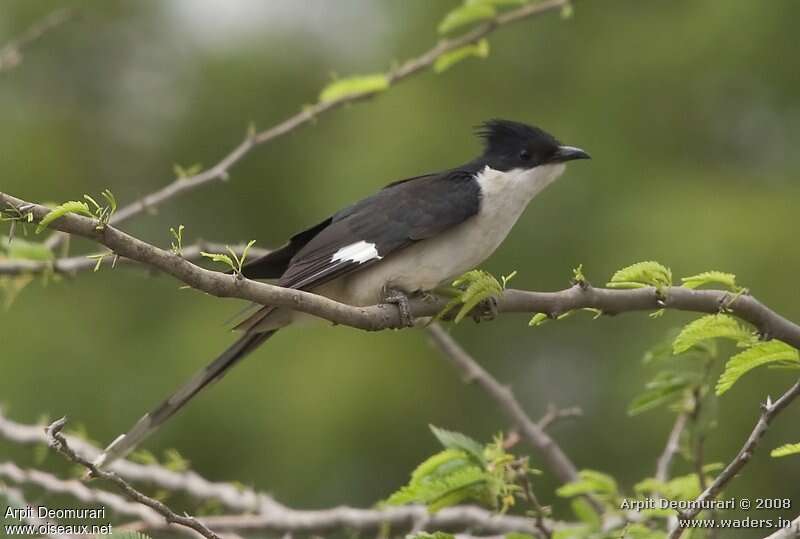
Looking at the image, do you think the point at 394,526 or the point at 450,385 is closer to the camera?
the point at 394,526

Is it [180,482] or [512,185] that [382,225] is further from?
[180,482]

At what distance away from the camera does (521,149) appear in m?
5.44

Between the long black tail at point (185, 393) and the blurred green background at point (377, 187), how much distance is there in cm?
482

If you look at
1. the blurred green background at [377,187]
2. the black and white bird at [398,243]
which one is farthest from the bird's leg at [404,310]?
the blurred green background at [377,187]

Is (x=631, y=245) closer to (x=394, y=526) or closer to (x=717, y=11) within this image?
(x=717, y=11)

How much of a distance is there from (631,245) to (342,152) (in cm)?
380

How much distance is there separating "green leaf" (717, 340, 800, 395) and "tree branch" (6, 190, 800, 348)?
39 millimetres

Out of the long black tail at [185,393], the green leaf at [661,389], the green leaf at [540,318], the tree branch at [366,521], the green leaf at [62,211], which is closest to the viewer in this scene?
the green leaf at [62,211]

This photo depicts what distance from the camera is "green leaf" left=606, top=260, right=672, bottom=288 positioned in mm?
3477

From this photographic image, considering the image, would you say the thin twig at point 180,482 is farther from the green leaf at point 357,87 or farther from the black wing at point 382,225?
the green leaf at point 357,87

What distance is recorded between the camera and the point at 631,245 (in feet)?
35.7

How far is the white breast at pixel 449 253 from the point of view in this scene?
4.79 metres

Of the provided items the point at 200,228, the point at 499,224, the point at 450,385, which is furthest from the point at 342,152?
the point at 499,224

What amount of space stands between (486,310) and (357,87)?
1504 mm
